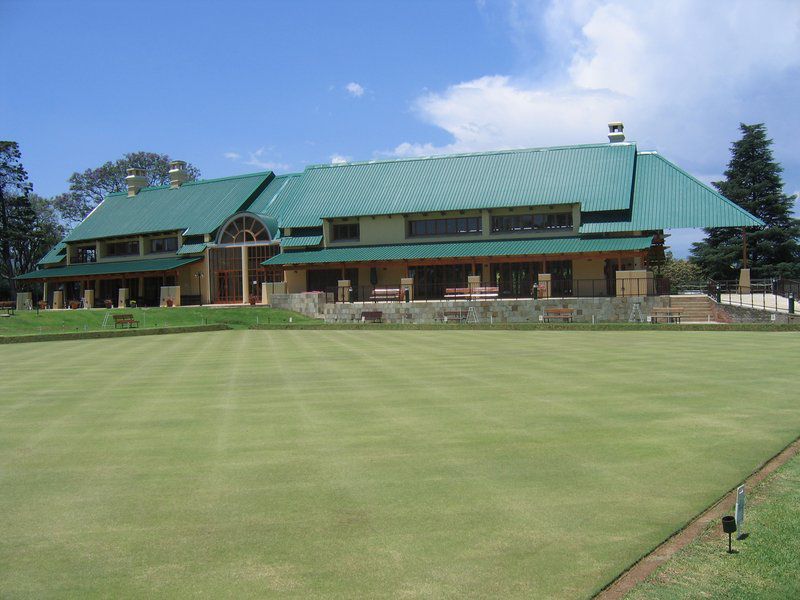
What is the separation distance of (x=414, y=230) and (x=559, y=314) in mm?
15657

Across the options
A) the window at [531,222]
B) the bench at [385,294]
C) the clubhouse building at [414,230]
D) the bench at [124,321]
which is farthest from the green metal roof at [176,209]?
the window at [531,222]

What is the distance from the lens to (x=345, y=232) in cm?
5197

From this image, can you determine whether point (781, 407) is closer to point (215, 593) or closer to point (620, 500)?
point (620, 500)

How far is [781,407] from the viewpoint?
36.6ft

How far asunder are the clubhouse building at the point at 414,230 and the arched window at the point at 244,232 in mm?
80

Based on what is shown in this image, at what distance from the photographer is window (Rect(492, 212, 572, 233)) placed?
46.5m

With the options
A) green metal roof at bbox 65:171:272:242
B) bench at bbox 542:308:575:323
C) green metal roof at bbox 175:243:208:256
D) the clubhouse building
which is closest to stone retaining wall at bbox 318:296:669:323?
bench at bbox 542:308:575:323

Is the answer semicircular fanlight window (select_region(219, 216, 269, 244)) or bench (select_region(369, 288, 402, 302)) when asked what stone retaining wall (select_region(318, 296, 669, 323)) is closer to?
bench (select_region(369, 288, 402, 302))

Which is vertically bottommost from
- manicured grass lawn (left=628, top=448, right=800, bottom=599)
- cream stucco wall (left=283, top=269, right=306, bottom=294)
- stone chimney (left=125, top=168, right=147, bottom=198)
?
manicured grass lawn (left=628, top=448, right=800, bottom=599)

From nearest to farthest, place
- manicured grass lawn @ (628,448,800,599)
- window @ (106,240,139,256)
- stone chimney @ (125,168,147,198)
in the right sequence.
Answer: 1. manicured grass lawn @ (628,448,800,599)
2. window @ (106,240,139,256)
3. stone chimney @ (125,168,147,198)

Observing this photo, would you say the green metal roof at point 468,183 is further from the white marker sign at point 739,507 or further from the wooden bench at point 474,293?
the white marker sign at point 739,507

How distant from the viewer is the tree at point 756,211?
56.9 meters

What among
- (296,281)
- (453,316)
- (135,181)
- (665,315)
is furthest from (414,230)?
(135,181)

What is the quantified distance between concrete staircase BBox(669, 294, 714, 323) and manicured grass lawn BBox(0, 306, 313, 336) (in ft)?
65.3
